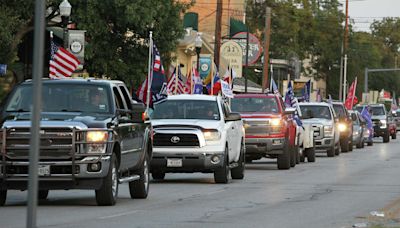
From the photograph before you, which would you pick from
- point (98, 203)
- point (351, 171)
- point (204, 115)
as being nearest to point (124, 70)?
point (351, 171)

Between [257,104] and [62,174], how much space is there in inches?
585

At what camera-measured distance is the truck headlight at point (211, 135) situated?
23.2 metres

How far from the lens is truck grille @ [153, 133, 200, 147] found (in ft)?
76.3

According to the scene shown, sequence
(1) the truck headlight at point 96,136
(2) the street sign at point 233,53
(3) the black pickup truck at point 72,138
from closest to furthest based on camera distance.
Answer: (3) the black pickup truck at point 72,138 → (1) the truck headlight at point 96,136 → (2) the street sign at point 233,53

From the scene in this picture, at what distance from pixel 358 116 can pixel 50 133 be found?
Answer: 36.7 metres

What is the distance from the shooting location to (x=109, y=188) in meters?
17.3

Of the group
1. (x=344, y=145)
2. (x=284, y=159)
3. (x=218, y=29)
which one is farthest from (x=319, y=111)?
(x=284, y=159)

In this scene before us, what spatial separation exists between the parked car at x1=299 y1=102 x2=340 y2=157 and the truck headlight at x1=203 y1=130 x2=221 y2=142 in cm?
1724

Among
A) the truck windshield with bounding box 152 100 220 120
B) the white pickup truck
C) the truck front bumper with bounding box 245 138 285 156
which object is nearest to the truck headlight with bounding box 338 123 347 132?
the truck front bumper with bounding box 245 138 285 156

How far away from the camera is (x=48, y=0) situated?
37.8 metres

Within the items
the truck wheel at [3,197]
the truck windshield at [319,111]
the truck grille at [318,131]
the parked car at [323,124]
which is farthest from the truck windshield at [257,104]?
the truck wheel at [3,197]

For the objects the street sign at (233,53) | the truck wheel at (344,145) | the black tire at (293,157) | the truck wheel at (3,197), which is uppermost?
the street sign at (233,53)

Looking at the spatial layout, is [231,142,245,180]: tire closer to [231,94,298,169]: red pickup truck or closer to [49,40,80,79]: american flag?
[231,94,298,169]: red pickup truck

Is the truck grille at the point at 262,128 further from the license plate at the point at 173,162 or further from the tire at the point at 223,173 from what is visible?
the license plate at the point at 173,162
